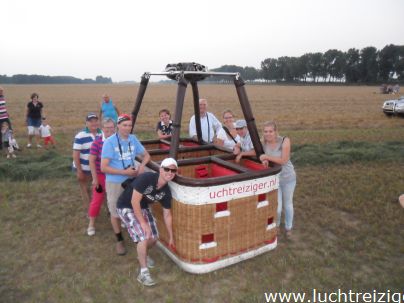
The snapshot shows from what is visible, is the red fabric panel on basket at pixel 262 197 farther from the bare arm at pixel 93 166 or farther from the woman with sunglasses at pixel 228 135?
the bare arm at pixel 93 166

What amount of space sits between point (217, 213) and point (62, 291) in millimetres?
1732

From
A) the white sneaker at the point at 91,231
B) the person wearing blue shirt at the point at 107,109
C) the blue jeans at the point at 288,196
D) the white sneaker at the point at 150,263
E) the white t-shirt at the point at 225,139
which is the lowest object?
the white sneaker at the point at 150,263

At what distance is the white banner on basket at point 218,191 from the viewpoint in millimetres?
3502

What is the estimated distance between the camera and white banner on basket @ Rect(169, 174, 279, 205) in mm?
3502

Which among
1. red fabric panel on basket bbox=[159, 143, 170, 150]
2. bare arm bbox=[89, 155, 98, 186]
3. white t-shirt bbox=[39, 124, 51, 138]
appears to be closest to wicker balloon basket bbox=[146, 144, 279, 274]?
bare arm bbox=[89, 155, 98, 186]

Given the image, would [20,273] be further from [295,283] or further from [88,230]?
[295,283]

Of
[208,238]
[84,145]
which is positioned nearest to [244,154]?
[208,238]

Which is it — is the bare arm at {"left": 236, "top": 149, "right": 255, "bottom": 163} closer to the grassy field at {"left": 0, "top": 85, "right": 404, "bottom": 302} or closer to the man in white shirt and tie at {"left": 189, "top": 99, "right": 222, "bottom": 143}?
the grassy field at {"left": 0, "top": 85, "right": 404, "bottom": 302}

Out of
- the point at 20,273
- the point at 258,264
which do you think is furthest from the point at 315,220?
the point at 20,273

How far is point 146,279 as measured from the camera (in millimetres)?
3512

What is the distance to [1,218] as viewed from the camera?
515 centimetres

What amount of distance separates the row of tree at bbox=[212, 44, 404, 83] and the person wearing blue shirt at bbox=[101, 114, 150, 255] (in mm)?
83187

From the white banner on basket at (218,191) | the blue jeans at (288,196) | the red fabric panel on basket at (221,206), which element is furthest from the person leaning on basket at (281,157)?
the red fabric panel on basket at (221,206)

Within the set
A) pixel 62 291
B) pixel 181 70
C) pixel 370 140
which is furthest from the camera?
pixel 370 140
